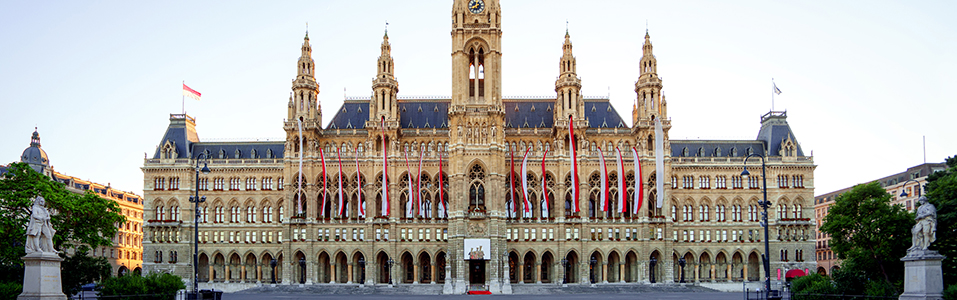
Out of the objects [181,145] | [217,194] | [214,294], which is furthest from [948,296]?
[181,145]

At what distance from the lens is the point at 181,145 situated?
366 feet

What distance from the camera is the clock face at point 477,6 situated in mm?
104625

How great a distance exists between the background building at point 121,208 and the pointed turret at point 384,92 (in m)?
48.0

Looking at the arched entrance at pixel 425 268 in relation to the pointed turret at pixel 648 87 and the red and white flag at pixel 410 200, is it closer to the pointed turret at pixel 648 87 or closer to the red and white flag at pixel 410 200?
the red and white flag at pixel 410 200

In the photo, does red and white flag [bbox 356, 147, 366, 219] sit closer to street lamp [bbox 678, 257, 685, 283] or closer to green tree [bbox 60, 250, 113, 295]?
green tree [bbox 60, 250, 113, 295]

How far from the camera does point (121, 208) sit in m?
131

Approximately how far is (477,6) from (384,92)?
16243 millimetres

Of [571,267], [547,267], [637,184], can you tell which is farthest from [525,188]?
[547,267]

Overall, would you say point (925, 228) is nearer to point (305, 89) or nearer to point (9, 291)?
point (9, 291)

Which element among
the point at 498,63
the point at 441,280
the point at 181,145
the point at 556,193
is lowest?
the point at 441,280

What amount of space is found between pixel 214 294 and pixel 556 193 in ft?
181

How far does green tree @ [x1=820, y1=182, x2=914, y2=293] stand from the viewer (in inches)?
2329

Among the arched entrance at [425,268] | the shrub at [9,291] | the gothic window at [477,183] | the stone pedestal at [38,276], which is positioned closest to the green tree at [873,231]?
the gothic window at [477,183]

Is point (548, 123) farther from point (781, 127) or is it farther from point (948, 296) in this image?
point (948, 296)
